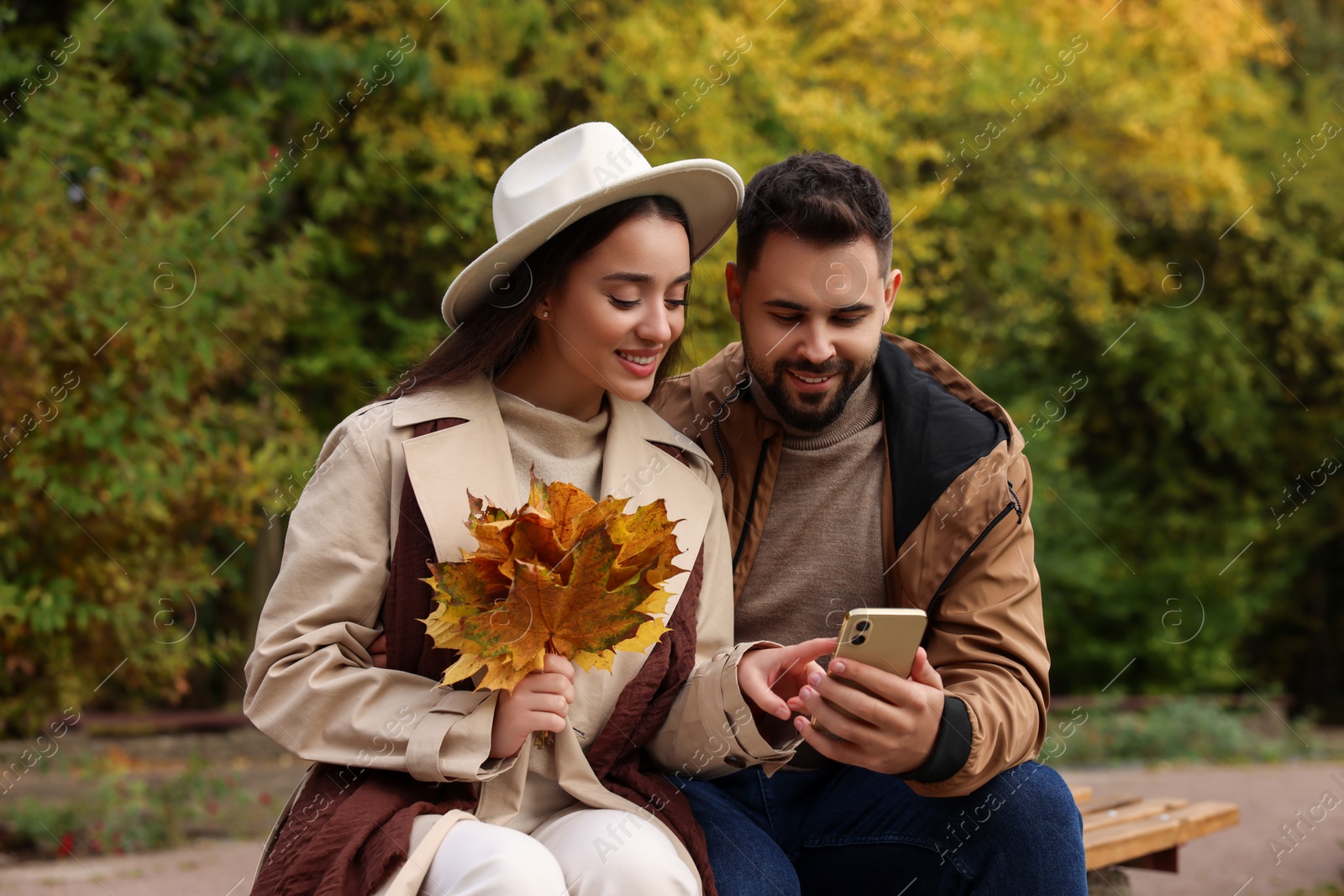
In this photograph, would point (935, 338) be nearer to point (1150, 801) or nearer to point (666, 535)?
point (1150, 801)

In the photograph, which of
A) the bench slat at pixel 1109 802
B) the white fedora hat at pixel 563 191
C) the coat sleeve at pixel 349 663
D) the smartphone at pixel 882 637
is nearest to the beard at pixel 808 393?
the white fedora hat at pixel 563 191

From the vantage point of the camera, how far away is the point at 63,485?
559 cm

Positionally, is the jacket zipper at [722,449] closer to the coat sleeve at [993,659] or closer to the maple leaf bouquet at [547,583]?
the coat sleeve at [993,659]

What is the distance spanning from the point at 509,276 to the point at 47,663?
4194 mm

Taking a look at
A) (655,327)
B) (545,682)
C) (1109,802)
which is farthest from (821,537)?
(1109,802)

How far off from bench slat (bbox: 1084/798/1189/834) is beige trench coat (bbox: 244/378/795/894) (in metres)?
1.49

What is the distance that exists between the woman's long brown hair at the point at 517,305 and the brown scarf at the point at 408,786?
6.6 inches

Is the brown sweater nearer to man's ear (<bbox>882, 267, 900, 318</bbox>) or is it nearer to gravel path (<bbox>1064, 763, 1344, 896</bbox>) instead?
man's ear (<bbox>882, 267, 900, 318</bbox>)

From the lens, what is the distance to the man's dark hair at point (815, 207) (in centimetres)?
286

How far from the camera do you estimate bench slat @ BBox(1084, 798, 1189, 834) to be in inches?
146

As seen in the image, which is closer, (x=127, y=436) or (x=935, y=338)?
(x=127, y=436)

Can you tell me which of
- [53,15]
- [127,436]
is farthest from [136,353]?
[53,15]

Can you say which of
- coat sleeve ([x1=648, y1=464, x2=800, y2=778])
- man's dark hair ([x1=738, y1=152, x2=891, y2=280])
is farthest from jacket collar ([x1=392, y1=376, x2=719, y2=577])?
man's dark hair ([x1=738, y1=152, x2=891, y2=280])

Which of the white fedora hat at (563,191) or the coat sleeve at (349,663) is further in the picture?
the white fedora hat at (563,191)
